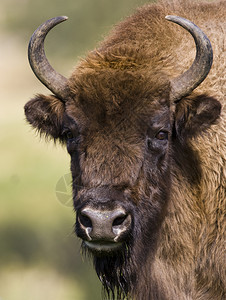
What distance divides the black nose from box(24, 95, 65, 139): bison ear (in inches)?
62.0

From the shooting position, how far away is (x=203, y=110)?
7145mm

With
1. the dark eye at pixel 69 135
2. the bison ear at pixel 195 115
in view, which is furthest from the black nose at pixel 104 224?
the bison ear at pixel 195 115

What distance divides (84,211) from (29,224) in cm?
830

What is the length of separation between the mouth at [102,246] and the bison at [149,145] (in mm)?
10

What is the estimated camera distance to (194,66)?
6.96 m

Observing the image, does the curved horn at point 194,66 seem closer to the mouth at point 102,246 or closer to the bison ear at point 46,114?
the bison ear at point 46,114

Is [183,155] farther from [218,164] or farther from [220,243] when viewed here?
[220,243]

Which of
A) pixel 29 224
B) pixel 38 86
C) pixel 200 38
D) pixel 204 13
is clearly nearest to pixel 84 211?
pixel 200 38

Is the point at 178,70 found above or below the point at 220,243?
above

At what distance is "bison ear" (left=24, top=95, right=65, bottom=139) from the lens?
25.2 feet


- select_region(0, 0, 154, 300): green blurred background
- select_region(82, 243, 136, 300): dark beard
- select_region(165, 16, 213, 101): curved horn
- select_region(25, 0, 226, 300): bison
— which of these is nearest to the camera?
select_region(25, 0, 226, 300): bison

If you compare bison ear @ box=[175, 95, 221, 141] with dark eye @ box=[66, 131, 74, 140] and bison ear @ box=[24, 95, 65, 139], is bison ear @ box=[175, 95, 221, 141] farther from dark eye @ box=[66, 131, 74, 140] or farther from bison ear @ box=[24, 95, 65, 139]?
bison ear @ box=[24, 95, 65, 139]

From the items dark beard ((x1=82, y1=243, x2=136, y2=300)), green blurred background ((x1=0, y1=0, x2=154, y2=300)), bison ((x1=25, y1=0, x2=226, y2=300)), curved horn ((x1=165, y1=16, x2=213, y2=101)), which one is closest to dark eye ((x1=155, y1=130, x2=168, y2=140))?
bison ((x1=25, y1=0, x2=226, y2=300))

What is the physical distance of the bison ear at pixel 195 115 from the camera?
7.11m
